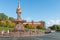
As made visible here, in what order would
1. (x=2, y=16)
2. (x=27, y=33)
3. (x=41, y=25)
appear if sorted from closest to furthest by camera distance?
(x=27, y=33) < (x=41, y=25) < (x=2, y=16)

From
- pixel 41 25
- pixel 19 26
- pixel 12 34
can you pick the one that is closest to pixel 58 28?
pixel 41 25

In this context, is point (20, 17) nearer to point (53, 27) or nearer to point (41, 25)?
point (41, 25)

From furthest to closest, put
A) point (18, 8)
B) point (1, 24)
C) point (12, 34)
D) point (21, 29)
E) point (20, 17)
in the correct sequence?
point (1, 24) → point (18, 8) → point (20, 17) → point (21, 29) → point (12, 34)

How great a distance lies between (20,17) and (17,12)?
4466mm

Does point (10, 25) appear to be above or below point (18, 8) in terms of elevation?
below

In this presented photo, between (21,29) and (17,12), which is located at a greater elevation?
(17,12)

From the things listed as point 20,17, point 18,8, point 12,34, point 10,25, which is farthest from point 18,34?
point 10,25

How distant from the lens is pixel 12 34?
196ft

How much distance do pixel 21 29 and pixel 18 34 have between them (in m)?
10.1

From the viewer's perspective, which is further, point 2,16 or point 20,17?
point 2,16

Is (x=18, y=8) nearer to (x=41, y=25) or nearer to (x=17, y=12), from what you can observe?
(x=17, y=12)

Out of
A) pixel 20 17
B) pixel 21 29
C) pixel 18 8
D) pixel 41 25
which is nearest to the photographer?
pixel 21 29

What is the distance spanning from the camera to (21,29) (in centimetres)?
7206

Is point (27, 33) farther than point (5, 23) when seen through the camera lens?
No
